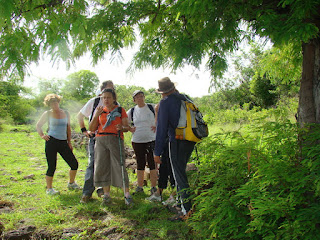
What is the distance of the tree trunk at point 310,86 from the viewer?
3.49m

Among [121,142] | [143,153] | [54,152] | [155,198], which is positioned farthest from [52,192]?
[155,198]

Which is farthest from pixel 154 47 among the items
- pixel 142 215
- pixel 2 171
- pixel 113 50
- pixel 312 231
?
pixel 2 171

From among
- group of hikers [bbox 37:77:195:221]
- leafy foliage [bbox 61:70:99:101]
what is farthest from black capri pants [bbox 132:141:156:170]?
leafy foliage [bbox 61:70:99:101]

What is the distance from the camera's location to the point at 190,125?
341 cm

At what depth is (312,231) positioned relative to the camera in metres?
1.93

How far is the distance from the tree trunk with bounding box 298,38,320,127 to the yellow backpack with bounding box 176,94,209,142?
1408 millimetres

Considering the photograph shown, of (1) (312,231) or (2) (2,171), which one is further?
(2) (2,171)

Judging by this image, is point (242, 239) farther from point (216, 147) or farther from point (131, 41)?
point (131, 41)

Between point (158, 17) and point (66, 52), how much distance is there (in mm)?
1997

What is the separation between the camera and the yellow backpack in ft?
11.1

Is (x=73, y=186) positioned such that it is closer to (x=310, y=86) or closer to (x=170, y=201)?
(x=170, y=201)

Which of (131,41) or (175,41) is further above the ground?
(131,41)

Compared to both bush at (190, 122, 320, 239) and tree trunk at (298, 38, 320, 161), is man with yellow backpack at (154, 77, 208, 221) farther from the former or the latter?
tree trunk at (298, 38, 320, 161)

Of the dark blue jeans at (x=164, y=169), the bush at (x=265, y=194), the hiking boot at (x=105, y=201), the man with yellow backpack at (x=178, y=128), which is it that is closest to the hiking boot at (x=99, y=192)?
the hiking boot at (x=105, y=201)
